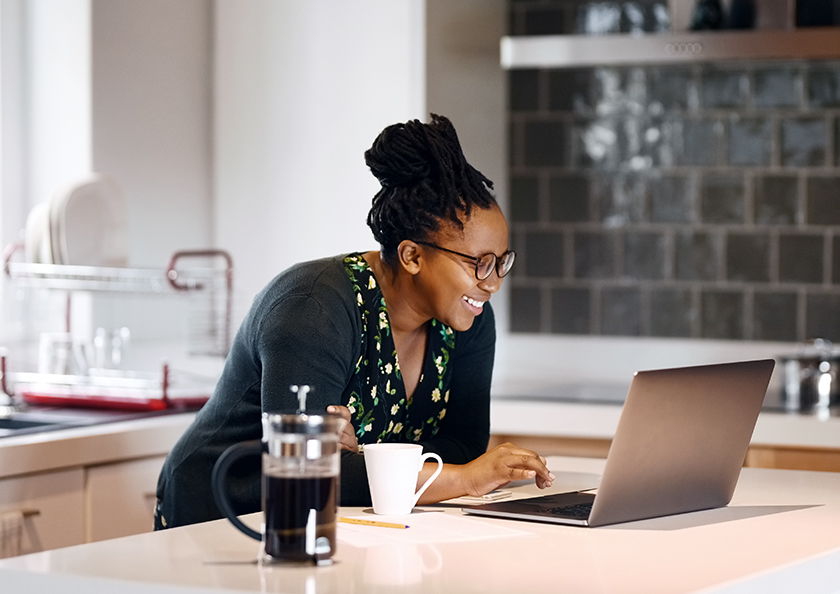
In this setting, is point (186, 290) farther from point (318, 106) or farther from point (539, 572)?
point (539, 572)

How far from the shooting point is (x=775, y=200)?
345 cm

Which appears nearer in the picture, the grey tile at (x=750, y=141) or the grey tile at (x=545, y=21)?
the grey tile at (x=750, y=141)

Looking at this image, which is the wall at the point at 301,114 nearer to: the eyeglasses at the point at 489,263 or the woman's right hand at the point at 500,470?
the eyeglasses at the point at 489,263

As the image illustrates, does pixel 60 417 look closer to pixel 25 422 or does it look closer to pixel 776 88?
pixel 25 422

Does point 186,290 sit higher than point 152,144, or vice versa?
point 152,144

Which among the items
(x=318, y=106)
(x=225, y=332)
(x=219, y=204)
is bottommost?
(x=225, y=332)

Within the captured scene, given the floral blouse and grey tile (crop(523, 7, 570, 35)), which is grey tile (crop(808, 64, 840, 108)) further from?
the floral blouse

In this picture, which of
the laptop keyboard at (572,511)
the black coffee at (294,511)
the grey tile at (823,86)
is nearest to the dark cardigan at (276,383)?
the laptop keyboard at (572,511)

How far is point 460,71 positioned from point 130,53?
92cm

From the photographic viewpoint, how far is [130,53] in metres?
3.17

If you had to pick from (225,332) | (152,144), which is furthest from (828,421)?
(152,144)

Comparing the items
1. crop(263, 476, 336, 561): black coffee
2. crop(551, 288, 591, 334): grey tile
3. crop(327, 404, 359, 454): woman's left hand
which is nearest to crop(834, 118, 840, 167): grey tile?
crop(551, 288, 591, 334): grey tile

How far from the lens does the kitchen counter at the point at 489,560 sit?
1.11m

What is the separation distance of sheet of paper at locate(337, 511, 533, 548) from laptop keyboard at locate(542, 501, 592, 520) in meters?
0.09
